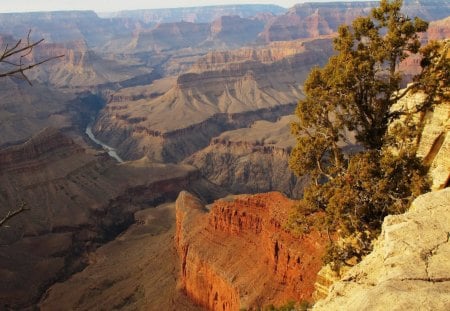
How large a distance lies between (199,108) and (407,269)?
473 ft

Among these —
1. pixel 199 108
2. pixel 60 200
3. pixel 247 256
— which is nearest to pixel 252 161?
pixel 60 200

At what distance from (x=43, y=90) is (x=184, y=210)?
14177cm

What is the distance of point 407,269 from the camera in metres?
10.9

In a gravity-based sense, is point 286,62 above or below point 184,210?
below

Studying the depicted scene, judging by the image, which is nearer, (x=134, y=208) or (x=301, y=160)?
(x=301, y=160)

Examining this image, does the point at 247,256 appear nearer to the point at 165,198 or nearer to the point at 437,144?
the point at 437,144

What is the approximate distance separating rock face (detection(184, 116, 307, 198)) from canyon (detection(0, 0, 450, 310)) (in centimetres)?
33

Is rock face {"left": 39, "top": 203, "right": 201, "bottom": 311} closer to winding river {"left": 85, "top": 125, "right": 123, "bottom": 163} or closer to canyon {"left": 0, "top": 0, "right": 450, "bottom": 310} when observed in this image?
canyon {"left": 0, "top": 0, "right": 450, "bottom": 310}

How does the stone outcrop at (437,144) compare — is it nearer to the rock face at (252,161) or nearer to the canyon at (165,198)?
the canyon at (165,198)

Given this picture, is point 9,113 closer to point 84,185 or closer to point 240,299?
point 84,185

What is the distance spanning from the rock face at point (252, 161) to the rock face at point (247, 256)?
5502 centimetres

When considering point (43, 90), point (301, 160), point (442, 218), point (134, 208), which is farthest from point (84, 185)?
point (43, 90)

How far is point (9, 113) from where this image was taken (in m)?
143

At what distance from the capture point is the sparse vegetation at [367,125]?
18344 millimetres
